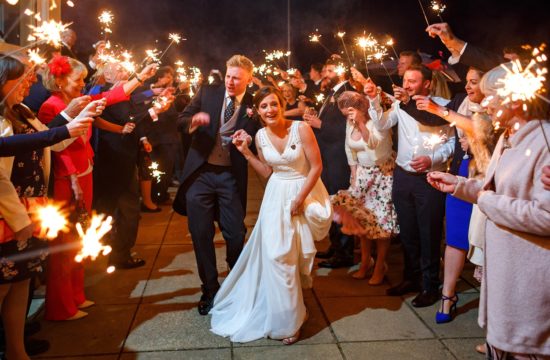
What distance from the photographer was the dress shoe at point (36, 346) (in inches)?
154

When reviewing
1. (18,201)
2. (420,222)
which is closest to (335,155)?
(420,222)

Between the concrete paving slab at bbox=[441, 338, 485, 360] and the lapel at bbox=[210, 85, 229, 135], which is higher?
the lapel at bbox=[210, 85, 229, 135]

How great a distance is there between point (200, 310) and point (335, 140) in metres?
2.81

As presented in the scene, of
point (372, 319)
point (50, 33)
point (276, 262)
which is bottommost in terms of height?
point (372, 319)

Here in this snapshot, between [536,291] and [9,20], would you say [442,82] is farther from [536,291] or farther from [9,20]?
[9,20]

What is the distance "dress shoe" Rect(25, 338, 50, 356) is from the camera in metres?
3.92

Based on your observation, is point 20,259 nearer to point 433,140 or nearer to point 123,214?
point 123,214

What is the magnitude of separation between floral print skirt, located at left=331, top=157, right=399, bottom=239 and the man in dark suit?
26.8 inches

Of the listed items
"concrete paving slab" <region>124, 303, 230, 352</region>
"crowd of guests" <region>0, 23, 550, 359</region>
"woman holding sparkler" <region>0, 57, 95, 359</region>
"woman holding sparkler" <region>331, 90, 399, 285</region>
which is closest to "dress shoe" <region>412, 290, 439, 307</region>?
"crowd of guests" <region>0, 23, 550, 359</region>

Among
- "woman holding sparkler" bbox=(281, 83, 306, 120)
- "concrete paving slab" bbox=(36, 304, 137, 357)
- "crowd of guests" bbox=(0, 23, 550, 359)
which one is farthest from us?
"woman holding sparkler" bbox=(281, 83, 306, 120)

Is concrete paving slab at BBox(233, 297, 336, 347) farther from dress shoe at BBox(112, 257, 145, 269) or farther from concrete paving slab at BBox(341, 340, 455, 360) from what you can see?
dress shoe at BBox(112, 257, 145, 269)

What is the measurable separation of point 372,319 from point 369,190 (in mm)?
1500

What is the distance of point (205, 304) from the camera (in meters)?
4.81

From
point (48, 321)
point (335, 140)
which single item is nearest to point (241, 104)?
point (335, 140)
